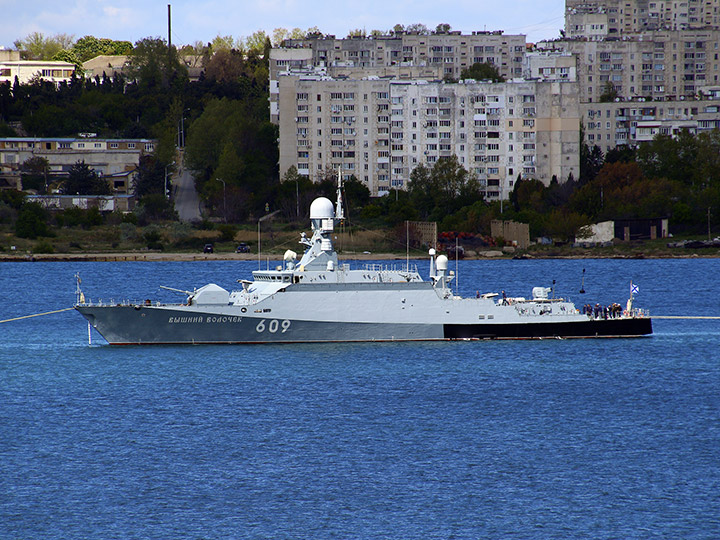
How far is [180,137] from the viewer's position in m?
155

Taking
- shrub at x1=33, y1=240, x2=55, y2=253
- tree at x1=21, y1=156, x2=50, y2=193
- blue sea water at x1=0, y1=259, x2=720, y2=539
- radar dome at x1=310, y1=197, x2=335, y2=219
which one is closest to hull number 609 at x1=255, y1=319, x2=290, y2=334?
blue sea water at x1=0, y1=259, x2=720, y2=539

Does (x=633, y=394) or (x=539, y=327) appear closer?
(x=633, y=394)

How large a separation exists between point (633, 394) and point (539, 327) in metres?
10.2

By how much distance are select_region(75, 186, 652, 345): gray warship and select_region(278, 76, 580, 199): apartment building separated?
77.6 metres

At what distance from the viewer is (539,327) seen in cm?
5438

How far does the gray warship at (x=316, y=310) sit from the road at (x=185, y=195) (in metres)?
72.8

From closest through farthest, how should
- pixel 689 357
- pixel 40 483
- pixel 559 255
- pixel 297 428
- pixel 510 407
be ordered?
pixel 40 483 → pixel 297 428 → pixel 510 407 → pixel 689 357 → pixel 559 255

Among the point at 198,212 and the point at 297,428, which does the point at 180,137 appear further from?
the point at 297,428

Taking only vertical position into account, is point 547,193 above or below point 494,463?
above

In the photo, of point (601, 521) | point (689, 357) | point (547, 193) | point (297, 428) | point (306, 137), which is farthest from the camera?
point (306, 137)

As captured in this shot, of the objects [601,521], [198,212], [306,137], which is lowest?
[601,521]

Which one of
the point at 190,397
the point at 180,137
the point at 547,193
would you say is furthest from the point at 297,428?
the point at 180,137

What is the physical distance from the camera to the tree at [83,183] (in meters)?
131

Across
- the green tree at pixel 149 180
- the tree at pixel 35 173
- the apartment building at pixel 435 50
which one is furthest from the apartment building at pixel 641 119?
the tree at pixel 35 173
